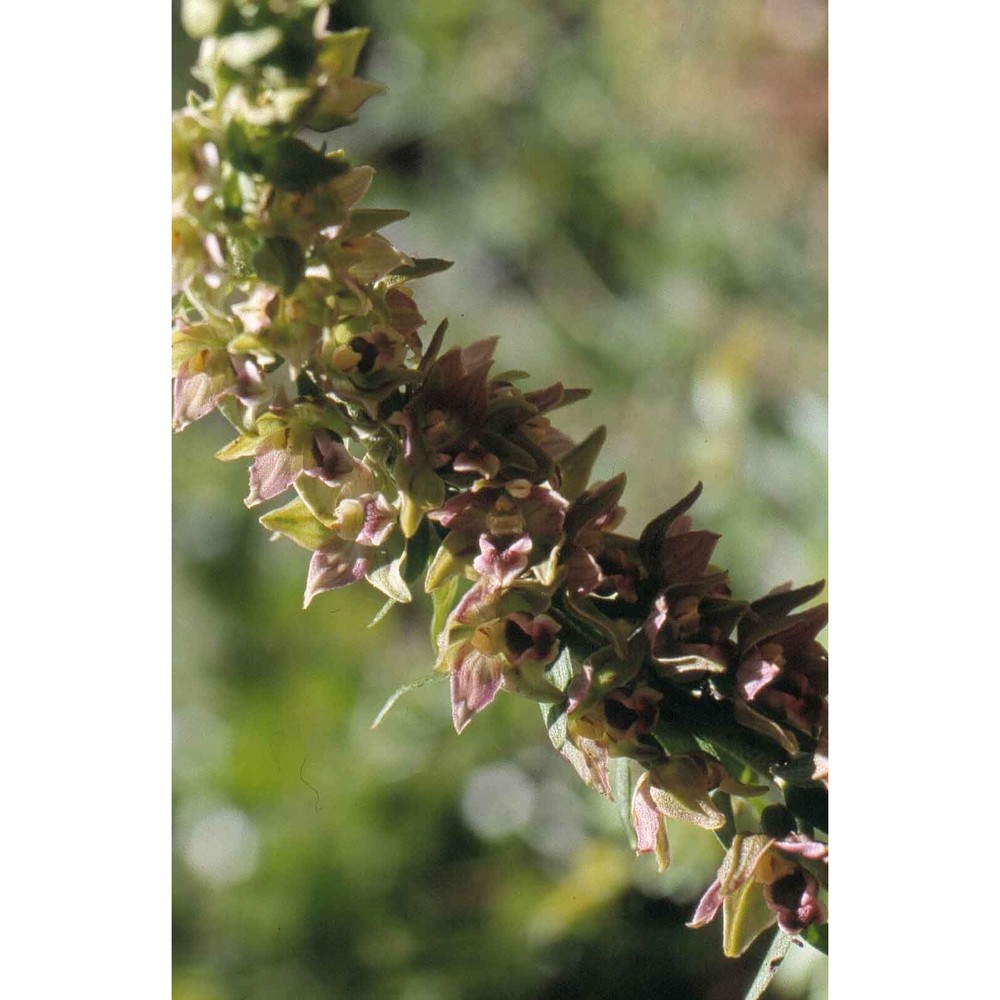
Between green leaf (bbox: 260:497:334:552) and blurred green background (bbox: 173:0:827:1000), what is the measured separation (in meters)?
0.38

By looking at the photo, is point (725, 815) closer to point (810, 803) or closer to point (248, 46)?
point (810, 803)

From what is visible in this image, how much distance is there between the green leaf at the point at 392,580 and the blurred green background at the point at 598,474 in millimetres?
377

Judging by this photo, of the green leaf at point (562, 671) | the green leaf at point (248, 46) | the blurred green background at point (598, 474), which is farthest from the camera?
the blurred green background at point (598, 474)

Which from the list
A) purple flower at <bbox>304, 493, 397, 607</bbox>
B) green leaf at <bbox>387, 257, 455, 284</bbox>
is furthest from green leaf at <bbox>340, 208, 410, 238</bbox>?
purple flower at <bbox>304, 493, 397, 607</bbox>

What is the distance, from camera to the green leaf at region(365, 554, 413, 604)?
0.70m

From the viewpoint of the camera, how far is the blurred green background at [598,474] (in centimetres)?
111

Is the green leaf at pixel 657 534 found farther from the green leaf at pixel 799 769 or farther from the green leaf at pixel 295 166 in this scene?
the green leaf at pixel 295 166

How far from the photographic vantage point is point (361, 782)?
1412 millimetres

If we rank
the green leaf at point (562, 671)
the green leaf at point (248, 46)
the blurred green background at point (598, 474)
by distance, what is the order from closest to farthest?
the green leaf at point (248, 46) < the green leaf at point (562, 671) < the blurred green background at point (598, 474)

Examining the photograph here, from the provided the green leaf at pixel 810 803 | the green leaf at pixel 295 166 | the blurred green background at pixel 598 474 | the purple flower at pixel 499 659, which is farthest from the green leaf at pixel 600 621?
the blurred green background at pixel 598 474
